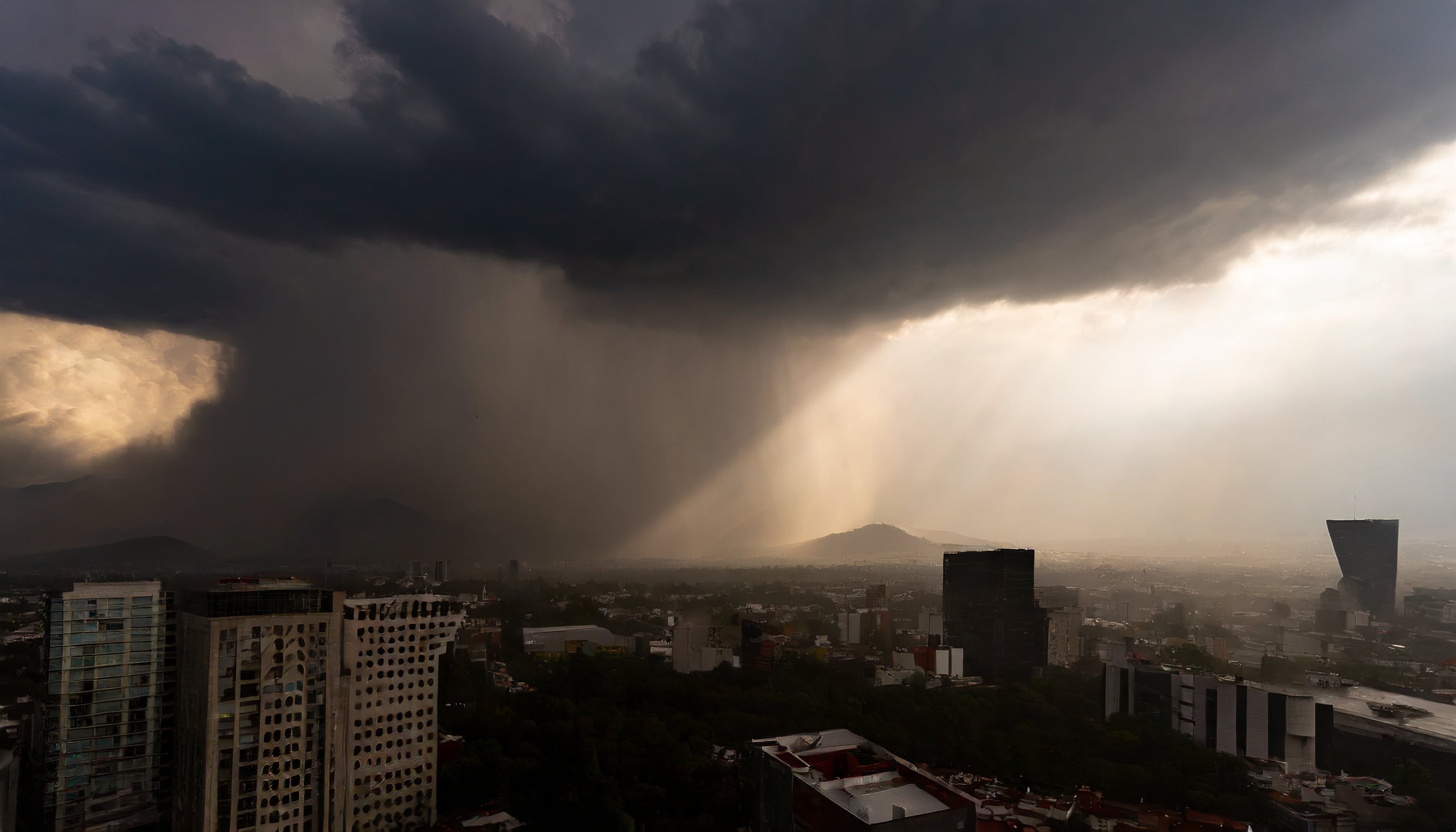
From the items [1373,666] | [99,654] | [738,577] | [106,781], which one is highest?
[99,654]

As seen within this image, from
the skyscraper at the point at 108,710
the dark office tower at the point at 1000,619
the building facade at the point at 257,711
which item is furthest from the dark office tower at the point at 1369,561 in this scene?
the skyscraper at the point at 108,710

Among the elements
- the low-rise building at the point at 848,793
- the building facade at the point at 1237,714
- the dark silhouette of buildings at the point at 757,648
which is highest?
the low-rise building at the point at 848,793

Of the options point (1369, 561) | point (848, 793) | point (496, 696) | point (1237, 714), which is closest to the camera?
point (848, 793)

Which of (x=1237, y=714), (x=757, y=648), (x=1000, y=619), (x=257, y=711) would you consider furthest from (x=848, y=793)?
(x=1000, y=619)

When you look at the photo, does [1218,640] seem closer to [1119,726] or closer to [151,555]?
[1119,726]

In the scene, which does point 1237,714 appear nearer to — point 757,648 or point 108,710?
point 757,648

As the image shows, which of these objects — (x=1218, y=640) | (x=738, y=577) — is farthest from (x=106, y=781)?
(x=738, y=577)

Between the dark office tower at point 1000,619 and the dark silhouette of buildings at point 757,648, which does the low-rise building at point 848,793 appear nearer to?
the dark silhouette of buildings at point 757,648
